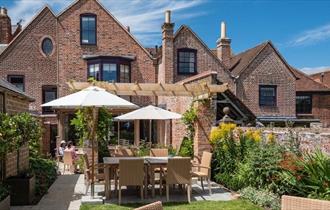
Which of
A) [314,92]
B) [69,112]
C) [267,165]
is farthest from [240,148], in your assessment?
[314,92]

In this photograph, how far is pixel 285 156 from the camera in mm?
10109

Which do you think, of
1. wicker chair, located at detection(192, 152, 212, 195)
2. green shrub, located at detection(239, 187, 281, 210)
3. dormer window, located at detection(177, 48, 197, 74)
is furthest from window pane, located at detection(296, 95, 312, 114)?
green shrub, located at detection(239, 187, 281, 210)

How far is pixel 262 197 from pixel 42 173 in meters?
7.54

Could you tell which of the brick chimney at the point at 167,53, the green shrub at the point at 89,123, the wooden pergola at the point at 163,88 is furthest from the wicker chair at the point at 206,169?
the brick chimney at the point at 167,53

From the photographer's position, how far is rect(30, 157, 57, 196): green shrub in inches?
478

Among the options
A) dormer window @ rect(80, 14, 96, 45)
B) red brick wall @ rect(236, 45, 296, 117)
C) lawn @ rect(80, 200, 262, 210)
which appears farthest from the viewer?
red brick wall @ rect(236, 45, 296, 117)

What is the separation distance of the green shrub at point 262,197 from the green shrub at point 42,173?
19.4 feet

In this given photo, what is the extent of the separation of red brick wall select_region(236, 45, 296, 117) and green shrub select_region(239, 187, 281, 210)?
1828 centimetres

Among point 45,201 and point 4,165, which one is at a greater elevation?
point 4,165

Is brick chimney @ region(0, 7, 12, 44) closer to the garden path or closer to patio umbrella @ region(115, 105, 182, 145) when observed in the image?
the garden path

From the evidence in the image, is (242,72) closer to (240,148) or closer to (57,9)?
(57,9)

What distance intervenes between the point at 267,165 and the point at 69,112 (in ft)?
58.2

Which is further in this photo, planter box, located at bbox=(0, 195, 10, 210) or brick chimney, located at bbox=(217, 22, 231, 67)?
brick chimney, located at bbox=(217, 22, 231, 67)

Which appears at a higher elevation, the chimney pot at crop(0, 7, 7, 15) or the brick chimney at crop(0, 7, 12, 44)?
the chimney pot at crop(0, 7, 7, 15)
